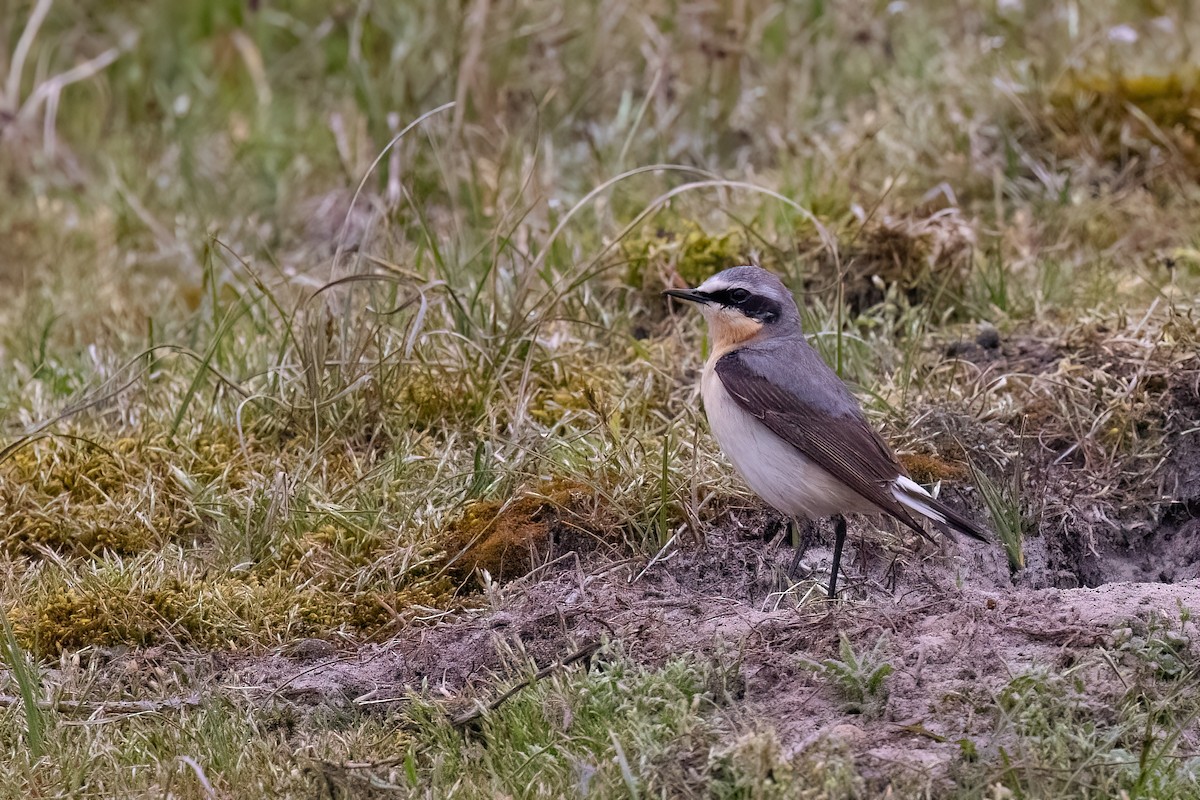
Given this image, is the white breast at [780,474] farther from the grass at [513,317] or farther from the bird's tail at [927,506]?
the grass at [513,317]

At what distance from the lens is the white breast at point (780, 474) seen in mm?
4773

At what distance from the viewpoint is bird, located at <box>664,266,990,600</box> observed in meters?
4.71

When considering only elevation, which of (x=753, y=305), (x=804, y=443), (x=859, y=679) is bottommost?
(x=859, y=679)

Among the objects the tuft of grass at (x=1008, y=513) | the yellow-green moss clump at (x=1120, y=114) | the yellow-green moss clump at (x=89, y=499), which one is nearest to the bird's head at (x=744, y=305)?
the tuft of grass at (x=1008, y=513)

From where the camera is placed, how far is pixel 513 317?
577 cm

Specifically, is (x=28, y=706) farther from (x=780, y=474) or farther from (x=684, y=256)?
(x=684, y=256)

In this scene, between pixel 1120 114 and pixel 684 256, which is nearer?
pixel 684 256

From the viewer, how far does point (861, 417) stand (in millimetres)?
4957

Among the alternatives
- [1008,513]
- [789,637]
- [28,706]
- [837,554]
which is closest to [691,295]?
[837,554]

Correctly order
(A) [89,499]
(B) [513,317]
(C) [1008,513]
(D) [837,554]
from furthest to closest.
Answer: (B) [513,317]
(A) [89,499]
(C) [1008,513]
(D) [837,554]

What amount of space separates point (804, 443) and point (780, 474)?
0.47 feet

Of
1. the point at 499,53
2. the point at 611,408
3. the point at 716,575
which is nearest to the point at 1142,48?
the point at 499,53

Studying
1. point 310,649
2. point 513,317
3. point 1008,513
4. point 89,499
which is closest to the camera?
point 310,649

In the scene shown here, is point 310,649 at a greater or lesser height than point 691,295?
lesser
